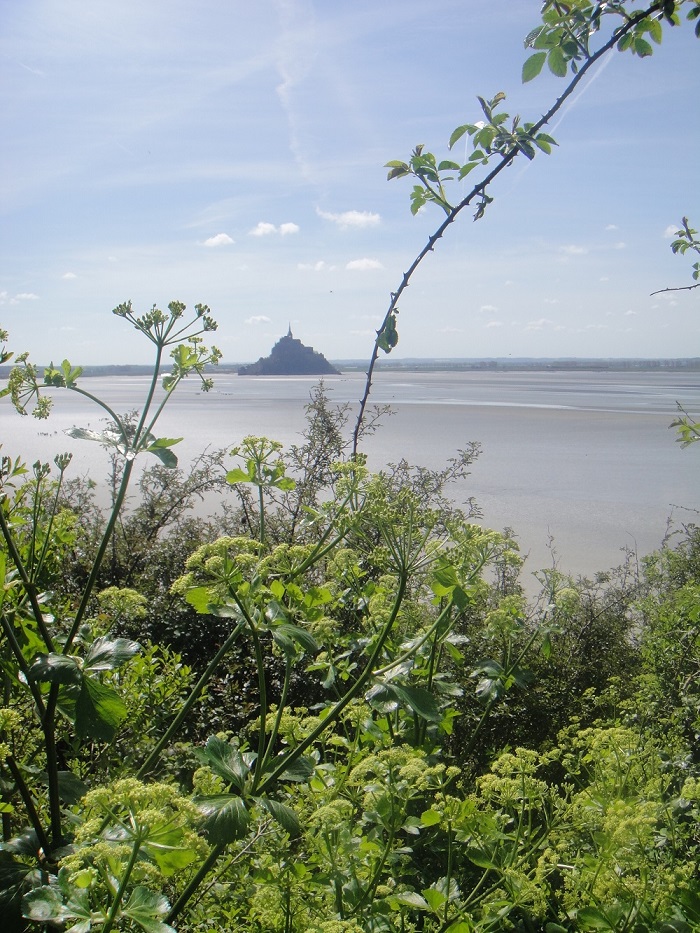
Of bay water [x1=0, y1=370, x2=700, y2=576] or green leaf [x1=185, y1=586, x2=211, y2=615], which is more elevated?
green leaf [x1=185, y1=586, x2=211, y2=615]

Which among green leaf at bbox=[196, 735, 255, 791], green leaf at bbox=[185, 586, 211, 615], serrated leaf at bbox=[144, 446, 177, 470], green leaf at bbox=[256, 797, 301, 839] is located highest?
serrated leaf at bbox=[144, 446, 177, 470]

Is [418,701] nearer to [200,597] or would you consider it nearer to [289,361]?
[200,597]

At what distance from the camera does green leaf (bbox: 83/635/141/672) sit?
134cm

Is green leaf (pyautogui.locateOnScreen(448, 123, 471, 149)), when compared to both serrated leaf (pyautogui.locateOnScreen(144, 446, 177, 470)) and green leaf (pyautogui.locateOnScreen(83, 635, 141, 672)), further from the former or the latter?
green leaf (pyautogui.locateOnScreen(83, 635, 141, 672))

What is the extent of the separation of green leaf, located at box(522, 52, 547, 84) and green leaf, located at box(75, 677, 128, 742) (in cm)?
210

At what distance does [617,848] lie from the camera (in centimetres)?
161

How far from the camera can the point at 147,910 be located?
1095 millimetres

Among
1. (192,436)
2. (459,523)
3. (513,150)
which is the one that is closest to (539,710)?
(459,523)

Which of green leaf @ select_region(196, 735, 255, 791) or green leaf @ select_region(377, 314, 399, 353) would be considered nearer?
green leaf @ select_region(196, 735, 255, 791)

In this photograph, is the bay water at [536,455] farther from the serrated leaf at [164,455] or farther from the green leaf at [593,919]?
the green leaf at [593,919]

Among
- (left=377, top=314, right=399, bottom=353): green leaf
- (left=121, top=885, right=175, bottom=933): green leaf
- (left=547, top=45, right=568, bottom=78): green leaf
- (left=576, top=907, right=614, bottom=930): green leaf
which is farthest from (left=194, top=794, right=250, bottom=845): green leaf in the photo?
(left=547, top=45, right=568, bottom=78): green leaf

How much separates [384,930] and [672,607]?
10.5 ft

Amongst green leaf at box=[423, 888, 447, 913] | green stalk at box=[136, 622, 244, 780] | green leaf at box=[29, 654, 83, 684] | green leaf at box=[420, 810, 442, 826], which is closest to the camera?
green leaf at box=[29, 654, 83, 684]

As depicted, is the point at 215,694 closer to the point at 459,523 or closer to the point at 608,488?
the point at 459,523
